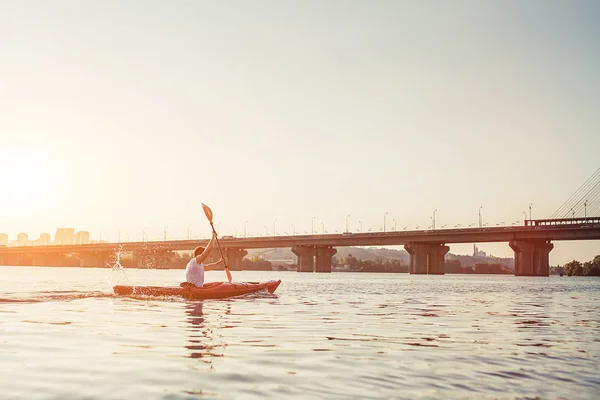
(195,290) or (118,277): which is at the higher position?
(195,290)

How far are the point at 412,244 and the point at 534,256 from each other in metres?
23.0

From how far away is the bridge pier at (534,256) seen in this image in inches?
4466

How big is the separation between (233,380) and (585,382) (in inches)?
206

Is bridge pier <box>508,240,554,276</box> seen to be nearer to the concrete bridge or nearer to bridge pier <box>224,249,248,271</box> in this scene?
the concrete bridge

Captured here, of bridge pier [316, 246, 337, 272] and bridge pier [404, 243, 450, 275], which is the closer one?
bridge pier [404, 243, 450, 275]

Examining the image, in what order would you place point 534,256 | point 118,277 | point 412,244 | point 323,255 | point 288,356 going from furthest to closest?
1. point 323,255
2. point 412,244
3. point 534,256
4. point 118,277
5. point 288,356

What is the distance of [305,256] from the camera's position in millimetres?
146500

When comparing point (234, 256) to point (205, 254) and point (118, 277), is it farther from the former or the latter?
point (205, 254)

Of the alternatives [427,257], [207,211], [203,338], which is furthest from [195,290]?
[427,257]

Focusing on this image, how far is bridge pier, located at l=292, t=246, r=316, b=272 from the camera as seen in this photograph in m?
145

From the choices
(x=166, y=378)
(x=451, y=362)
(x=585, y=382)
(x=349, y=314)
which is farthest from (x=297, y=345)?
(x=349, y=314)

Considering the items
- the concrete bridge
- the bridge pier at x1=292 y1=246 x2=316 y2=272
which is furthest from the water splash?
the bridge pier at x1=292 y1=246 x2=316 y2=272

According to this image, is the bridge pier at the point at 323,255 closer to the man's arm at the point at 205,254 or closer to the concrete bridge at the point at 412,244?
the concrete bridge at the point at 412,244

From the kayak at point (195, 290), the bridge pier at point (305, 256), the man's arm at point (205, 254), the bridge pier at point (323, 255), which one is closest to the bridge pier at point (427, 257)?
the bridge pier at point (323, 255)
